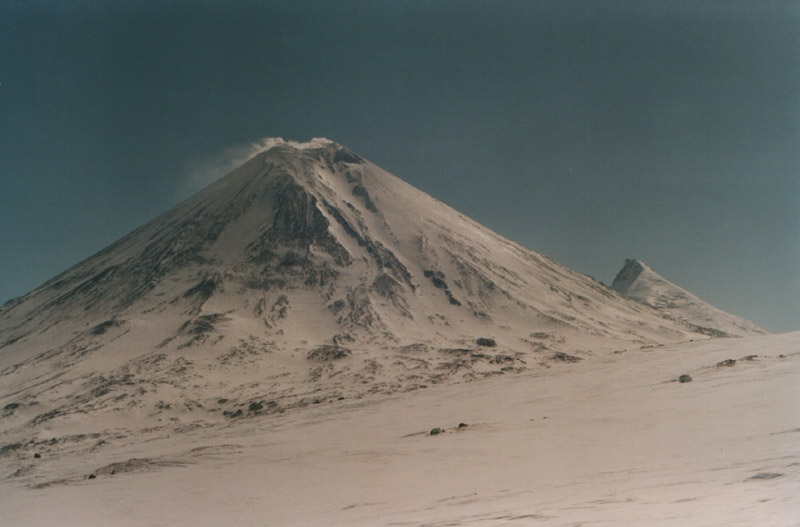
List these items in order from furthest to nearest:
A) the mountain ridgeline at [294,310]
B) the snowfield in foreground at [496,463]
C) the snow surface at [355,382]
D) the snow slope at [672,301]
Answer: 1. the snow slope at [672,301]
2. the mountain ridgeline at [294,310]
3. the snow surface at [355,382]
4. the snowfield in foreground at [496,463]

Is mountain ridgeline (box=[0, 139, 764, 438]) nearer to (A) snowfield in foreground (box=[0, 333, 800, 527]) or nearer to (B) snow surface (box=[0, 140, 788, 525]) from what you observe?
(B) snow surface (box=[0, 140, 788, 525])

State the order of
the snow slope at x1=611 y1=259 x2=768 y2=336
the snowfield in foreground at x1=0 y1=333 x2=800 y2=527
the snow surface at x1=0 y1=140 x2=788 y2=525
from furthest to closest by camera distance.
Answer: the snow slope at x1=611 y1=259 x2=768 y2=336, the snow surface at x1=0 y1=140 x2=788 y2=525, the snowfield in foreground at x1=0 y1=333 x2=800 y2=527

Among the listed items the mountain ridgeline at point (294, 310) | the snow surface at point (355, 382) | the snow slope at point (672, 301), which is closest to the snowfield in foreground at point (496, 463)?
the snow surface at point (355, 382)

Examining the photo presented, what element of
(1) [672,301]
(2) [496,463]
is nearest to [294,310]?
(2) [496,463]

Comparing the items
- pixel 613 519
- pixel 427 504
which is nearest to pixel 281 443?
pixel 427 504

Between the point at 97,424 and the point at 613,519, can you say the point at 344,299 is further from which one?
the point at 613,519

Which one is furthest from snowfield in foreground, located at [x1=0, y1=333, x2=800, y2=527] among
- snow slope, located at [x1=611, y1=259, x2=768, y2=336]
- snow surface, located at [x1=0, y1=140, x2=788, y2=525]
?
snow slope, located at [x1=611, y1=259, x2=768, y2=336]

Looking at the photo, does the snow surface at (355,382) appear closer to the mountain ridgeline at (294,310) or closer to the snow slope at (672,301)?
the mountain ridgeline at (294,310)
